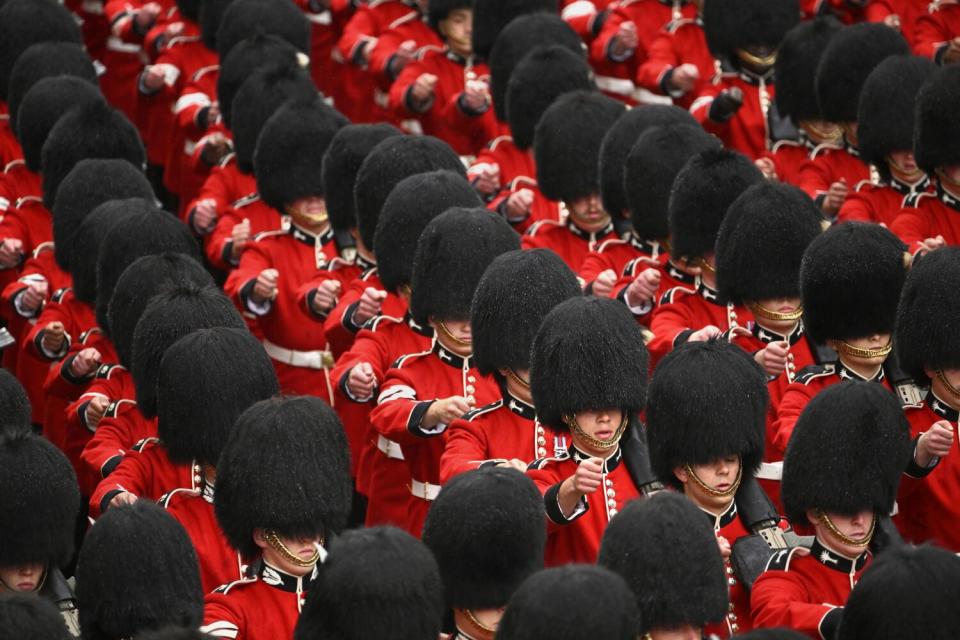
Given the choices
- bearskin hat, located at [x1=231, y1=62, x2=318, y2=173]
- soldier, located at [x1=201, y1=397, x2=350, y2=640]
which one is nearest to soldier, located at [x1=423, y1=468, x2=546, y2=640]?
soldier, located at [x1=201, y1=397, x2=350, y2=640]

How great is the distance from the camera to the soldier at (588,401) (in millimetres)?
5176

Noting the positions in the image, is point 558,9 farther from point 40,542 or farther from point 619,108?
point 40,542

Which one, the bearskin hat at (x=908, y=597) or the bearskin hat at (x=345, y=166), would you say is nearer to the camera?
the bearskin hat at (x=908, y=597)

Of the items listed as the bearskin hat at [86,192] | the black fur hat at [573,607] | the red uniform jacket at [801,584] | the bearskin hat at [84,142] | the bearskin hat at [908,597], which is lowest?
the bearskin hat at [84,142]

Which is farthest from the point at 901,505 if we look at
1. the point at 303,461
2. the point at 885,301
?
the point at 303,461

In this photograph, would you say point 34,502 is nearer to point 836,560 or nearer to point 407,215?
point 407,215

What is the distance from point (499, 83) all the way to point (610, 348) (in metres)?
4.16

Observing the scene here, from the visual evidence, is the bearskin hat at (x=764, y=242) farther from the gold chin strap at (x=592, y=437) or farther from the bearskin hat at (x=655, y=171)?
the gold chin strap at (x=592, y=437)

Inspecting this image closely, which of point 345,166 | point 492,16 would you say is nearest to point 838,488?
point 345,166

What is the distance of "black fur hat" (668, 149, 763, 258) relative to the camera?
6930mm

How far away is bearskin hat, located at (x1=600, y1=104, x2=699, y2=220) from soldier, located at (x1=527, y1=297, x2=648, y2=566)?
2.27 metres

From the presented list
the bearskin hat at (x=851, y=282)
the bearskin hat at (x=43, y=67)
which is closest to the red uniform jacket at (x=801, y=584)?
the bearskin hat at (x=851, y=282)

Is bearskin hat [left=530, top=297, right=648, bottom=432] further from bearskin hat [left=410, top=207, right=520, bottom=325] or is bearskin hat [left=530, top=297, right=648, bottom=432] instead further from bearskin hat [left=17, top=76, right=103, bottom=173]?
bearskin hat [left=17, top=76, right=103, bottom=173]

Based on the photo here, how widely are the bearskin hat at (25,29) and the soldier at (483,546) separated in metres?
6.57
